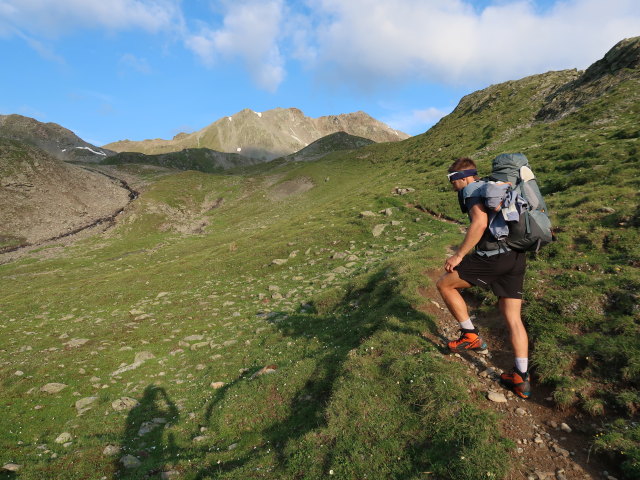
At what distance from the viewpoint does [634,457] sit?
5148 mm

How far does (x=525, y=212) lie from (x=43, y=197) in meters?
93.5

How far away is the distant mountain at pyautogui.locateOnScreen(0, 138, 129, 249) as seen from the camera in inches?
2409

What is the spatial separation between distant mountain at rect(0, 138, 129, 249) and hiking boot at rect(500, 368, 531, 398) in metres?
73.6

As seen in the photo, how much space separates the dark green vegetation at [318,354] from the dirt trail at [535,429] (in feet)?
0.89

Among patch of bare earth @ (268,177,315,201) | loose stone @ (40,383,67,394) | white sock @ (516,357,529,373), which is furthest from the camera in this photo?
patch of bare earth @ (268,177,315,201)

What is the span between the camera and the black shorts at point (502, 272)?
7289 mm

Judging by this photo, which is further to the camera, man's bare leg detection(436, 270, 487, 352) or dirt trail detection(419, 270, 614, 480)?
man's bare leg detection(436, 270, 487, 352)

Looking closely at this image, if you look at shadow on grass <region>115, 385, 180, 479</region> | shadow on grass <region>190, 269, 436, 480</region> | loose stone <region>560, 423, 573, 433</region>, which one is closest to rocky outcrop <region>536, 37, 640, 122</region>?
shadow on grass <region>190, 269, 436, 480</region>

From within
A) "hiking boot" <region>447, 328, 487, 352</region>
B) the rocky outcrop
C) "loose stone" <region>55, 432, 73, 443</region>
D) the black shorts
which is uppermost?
the rocky outcrop

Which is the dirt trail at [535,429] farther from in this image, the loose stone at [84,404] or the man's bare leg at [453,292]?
the loose stone at [84,404]

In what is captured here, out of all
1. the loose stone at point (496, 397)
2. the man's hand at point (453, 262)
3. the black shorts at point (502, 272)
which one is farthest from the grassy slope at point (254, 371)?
the man's hand at point (453, 262)

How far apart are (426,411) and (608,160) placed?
1052 inches

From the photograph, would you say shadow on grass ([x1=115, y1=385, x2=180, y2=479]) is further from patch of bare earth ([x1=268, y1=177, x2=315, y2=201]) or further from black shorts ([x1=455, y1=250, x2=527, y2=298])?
patch of bare earth ([x1=268, y1=177, x2=315, y2=201])

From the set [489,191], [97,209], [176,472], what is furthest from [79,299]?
[97,209]
